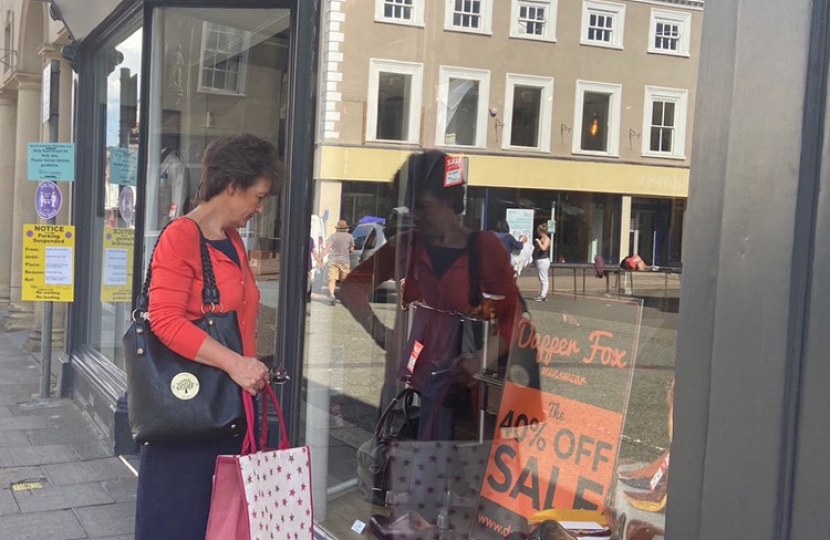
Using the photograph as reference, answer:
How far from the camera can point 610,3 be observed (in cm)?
372

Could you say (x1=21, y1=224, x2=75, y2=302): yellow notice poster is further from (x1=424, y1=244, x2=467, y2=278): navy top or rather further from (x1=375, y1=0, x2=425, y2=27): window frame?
(x1=424, y1=244, x2=467, y2=278): navy top

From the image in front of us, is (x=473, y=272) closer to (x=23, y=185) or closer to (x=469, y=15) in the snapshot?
(x=469, y=15)

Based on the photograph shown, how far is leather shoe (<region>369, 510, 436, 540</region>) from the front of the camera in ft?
12.9

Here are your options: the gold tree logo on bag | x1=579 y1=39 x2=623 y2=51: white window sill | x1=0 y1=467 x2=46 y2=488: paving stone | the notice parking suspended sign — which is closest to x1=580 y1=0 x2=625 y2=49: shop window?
x1=579 y1=39 x2=623 y2=51: white window sill

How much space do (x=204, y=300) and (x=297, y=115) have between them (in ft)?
5.37

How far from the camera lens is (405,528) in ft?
13.1

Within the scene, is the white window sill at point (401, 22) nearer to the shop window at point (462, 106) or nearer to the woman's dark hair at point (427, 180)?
the shop window at point (462, 106)

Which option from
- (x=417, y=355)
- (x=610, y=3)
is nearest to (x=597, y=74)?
(x=610, y=3)

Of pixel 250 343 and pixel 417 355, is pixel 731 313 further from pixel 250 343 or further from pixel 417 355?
pixel 417 355

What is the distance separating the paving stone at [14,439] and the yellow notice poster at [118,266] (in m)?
1.31

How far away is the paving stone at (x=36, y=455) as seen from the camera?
19.2ft

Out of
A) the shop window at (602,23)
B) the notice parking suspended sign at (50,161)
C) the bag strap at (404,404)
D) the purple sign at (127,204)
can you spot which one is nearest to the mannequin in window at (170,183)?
the purple sign at (127,204)

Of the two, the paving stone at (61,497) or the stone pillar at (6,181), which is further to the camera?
the stone pillar at (6,181)

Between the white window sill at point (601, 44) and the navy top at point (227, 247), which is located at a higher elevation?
the white window sill at point (601, 44)
